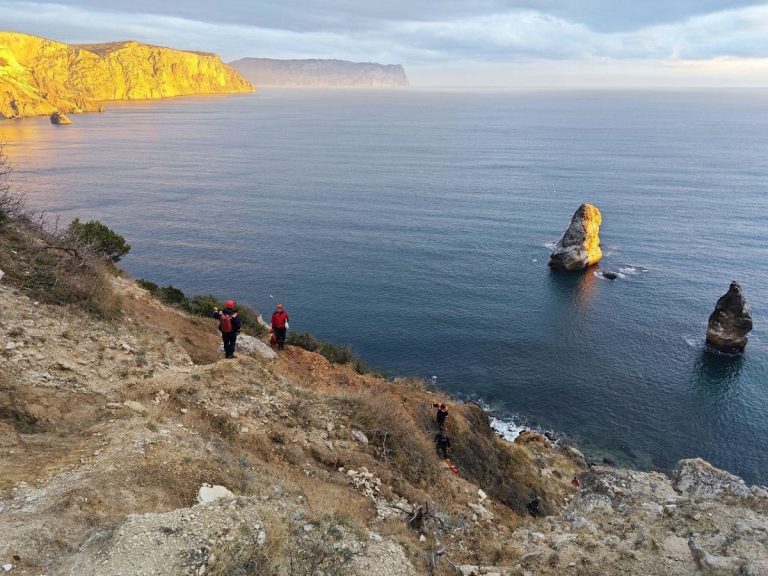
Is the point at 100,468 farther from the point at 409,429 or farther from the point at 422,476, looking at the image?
the point at 409,429

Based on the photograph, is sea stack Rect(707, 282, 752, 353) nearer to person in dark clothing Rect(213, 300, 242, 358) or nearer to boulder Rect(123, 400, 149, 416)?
person in dark clothing Rect(213, 300, 242, 358)

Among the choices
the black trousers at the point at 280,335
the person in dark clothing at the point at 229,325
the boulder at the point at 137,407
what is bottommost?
the black trousers at the point at 280,335

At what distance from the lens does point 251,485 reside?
11500 mm

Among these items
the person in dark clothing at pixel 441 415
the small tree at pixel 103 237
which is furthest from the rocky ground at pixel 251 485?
the small tree at pixel 103 237

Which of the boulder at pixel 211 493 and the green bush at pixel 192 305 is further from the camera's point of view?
the green bush at pixel 192 305

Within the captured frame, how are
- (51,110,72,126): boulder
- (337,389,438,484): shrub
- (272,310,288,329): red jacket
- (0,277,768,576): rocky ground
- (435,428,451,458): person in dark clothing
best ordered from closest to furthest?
(0,277,768,576): rocky ground
(337,389,438,484): shrub
(435,428,451,458): person in dark clothing
(272,310,288,329): red jacket
(51,110,72,126): boulder

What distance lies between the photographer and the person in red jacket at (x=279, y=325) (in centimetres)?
2253

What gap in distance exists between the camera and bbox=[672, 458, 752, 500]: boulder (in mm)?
24352

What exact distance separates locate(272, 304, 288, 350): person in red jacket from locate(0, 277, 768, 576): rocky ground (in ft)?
4.24

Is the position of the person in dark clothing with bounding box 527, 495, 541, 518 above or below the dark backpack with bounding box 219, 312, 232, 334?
below

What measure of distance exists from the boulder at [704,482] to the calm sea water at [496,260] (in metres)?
7.16

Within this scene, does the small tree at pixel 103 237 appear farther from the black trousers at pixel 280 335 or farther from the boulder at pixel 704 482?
the boulder at pixel 704 482

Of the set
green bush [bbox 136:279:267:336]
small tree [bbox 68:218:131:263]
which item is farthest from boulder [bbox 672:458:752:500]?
small tree [bbox 68:218:131:263]

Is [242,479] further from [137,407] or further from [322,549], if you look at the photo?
[137,407]
